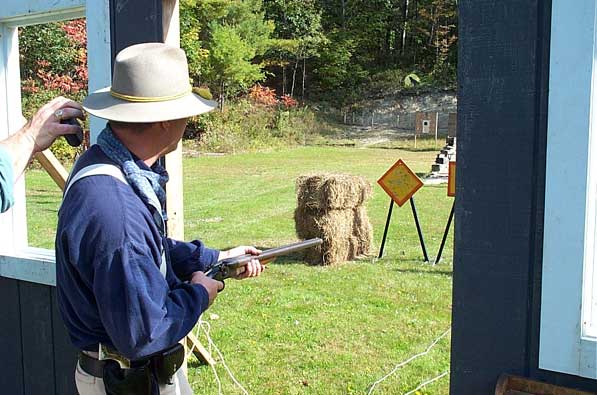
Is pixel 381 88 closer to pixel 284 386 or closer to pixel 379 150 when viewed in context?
pixel 379 150

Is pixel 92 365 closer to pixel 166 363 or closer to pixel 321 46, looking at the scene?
pixel 166 363

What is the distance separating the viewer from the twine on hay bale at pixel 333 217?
7516mm

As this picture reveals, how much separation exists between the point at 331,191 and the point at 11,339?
16.1 feet

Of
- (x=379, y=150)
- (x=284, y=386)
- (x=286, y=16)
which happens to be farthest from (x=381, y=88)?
(x=284, y=386)

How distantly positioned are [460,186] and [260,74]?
88.1 feet

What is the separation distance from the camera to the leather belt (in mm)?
1824

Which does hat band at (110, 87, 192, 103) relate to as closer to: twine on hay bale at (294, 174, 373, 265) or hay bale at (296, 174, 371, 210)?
twine on hay bale at (294, 174, 373, 265)

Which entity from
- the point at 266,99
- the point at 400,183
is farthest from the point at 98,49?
the point at 266,99

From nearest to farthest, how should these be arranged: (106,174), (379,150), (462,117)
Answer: (106,174)
(462,117)
(379,150)

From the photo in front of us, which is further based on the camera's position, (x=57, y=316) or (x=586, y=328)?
(x=57, y=316)

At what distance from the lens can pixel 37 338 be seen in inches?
120

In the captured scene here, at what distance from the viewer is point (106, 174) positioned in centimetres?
162

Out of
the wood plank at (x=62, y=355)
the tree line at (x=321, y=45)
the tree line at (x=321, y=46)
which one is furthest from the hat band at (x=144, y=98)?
the tree line at (x=321, y=45)

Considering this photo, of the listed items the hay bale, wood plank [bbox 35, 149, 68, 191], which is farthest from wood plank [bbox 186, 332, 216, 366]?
the hay bale
